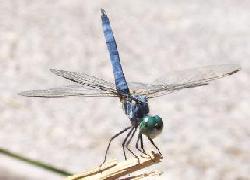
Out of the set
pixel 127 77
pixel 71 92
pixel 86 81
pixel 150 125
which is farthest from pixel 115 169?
pixel 127 77

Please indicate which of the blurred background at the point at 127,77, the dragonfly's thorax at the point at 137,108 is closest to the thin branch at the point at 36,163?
the blurred background at the point at 127,77

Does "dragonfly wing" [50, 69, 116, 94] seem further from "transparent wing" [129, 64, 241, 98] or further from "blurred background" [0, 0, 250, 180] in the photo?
"blurred background" [0, 0, 250, 180]

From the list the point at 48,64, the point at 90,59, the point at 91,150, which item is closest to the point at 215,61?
the point at 90,59

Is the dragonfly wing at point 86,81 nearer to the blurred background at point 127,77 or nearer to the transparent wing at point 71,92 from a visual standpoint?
the transparent wing at point 71,92

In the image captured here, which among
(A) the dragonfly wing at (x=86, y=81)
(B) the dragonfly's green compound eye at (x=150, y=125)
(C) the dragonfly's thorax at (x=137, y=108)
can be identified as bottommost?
(B) the dragonfly's green compound eye at (x=150, y=125)

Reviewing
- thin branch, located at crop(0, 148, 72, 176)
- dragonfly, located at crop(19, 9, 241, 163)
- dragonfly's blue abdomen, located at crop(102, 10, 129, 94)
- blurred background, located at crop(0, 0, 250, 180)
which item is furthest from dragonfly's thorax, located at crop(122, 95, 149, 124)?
thin branch, located at crop(0, 148, 72, 176)

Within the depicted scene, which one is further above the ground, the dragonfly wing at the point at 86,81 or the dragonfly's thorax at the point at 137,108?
the dragonfly wing at the point at 86,81

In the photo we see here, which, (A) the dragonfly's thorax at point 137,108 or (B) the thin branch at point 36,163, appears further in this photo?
(B) the thin branch at point 36,163
